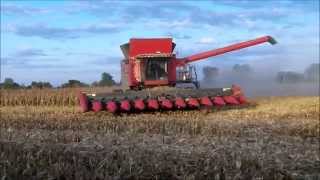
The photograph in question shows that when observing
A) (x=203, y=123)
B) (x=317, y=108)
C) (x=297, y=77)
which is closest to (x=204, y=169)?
(x=203, y=123)

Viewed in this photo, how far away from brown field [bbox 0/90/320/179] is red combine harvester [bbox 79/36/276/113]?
16.8 inches

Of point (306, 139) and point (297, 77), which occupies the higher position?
point (297, 77)

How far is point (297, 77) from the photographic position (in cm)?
4497

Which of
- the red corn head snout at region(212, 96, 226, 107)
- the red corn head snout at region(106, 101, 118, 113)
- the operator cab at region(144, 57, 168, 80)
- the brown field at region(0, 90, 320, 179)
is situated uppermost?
the operator cab at region(144, 57, 168, 80)

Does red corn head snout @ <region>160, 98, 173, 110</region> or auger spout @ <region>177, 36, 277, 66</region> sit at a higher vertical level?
auger spout @ <region>177, 36, 277, 66</region>

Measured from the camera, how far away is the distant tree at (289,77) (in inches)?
1652

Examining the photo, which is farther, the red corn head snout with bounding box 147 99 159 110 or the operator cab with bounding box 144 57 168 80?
the operator cab with bounding box 144 57 168 80

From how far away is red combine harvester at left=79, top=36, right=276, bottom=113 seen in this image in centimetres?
2211

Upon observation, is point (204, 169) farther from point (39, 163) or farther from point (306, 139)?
point (306, 139)

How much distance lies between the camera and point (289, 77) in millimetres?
44469

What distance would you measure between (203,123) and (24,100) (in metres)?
14.8

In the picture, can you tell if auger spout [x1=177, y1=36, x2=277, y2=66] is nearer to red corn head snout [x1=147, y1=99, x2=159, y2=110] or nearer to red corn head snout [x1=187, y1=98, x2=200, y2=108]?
red corn head snout [x1=187, y1=98, x2=200, y2=108]

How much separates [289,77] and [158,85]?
20.7 meters

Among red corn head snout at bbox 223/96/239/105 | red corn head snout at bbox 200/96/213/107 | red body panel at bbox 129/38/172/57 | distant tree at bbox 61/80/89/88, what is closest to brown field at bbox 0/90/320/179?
red corn head snout at bbox 200/96/213/107
